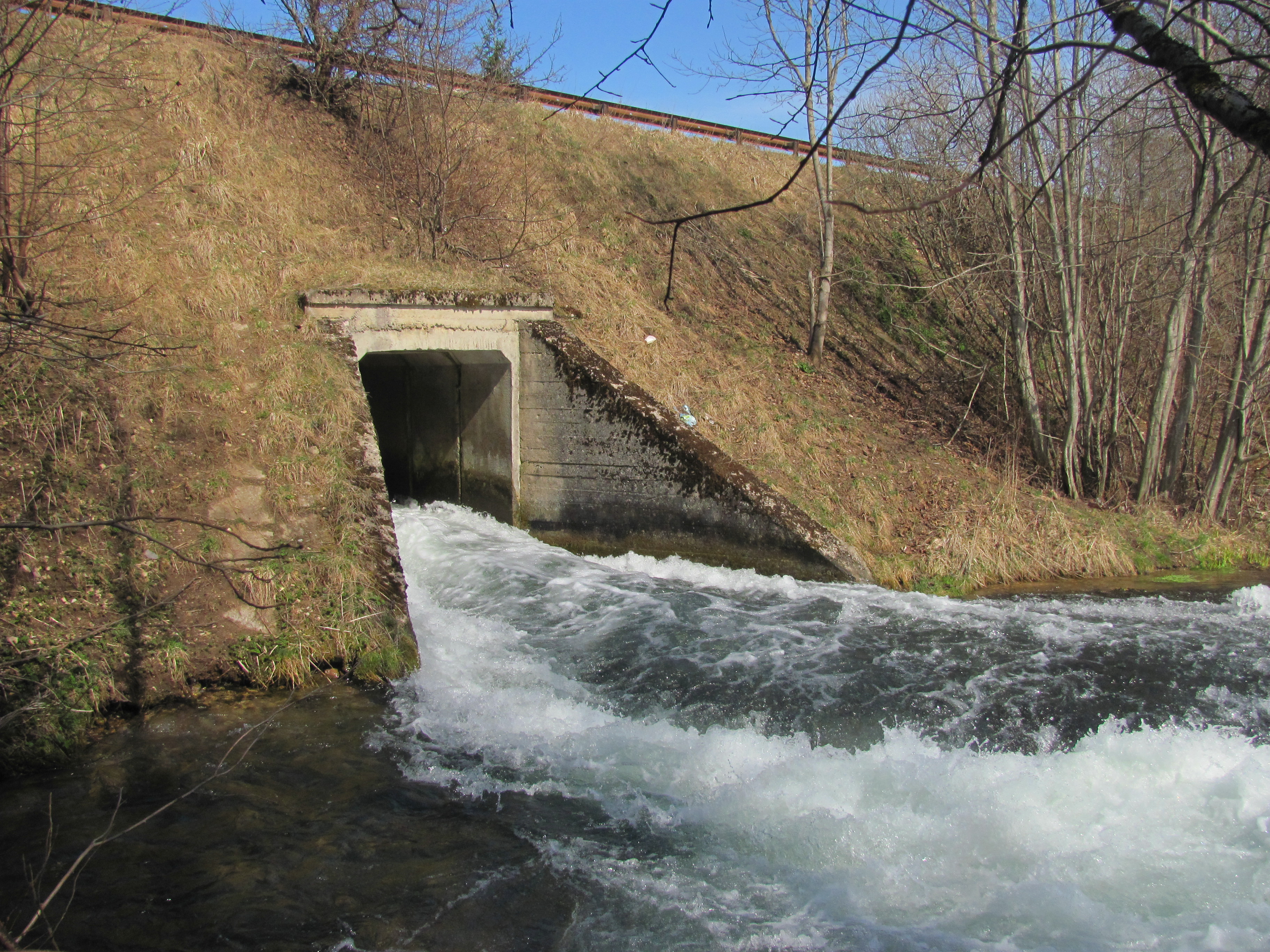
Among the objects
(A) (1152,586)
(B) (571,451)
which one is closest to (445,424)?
(B) (571,451)

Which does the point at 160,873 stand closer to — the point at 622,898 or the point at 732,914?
the point at 622,898

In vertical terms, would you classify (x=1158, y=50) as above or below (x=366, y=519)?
above

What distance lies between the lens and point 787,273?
18.2m

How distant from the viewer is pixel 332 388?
962cm

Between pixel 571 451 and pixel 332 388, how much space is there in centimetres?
299

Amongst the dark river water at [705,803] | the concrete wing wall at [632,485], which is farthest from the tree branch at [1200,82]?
the concrete wing wall at [632,485]

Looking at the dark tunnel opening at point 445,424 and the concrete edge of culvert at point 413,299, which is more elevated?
the concrete edge of culvert at point 413,299

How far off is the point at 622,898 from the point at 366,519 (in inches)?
187

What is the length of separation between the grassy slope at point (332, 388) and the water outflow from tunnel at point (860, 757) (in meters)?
1.41

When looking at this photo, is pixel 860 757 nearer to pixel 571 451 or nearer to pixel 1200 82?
pixel 1200 82

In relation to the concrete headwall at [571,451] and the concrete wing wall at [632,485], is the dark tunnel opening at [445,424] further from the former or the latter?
the concrete wing wall at [632,485]

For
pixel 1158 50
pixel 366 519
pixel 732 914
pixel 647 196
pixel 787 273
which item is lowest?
pixel 732 914

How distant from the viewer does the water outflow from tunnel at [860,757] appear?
166 inches

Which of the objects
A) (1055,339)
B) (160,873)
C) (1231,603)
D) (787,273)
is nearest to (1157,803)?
(160,873)
